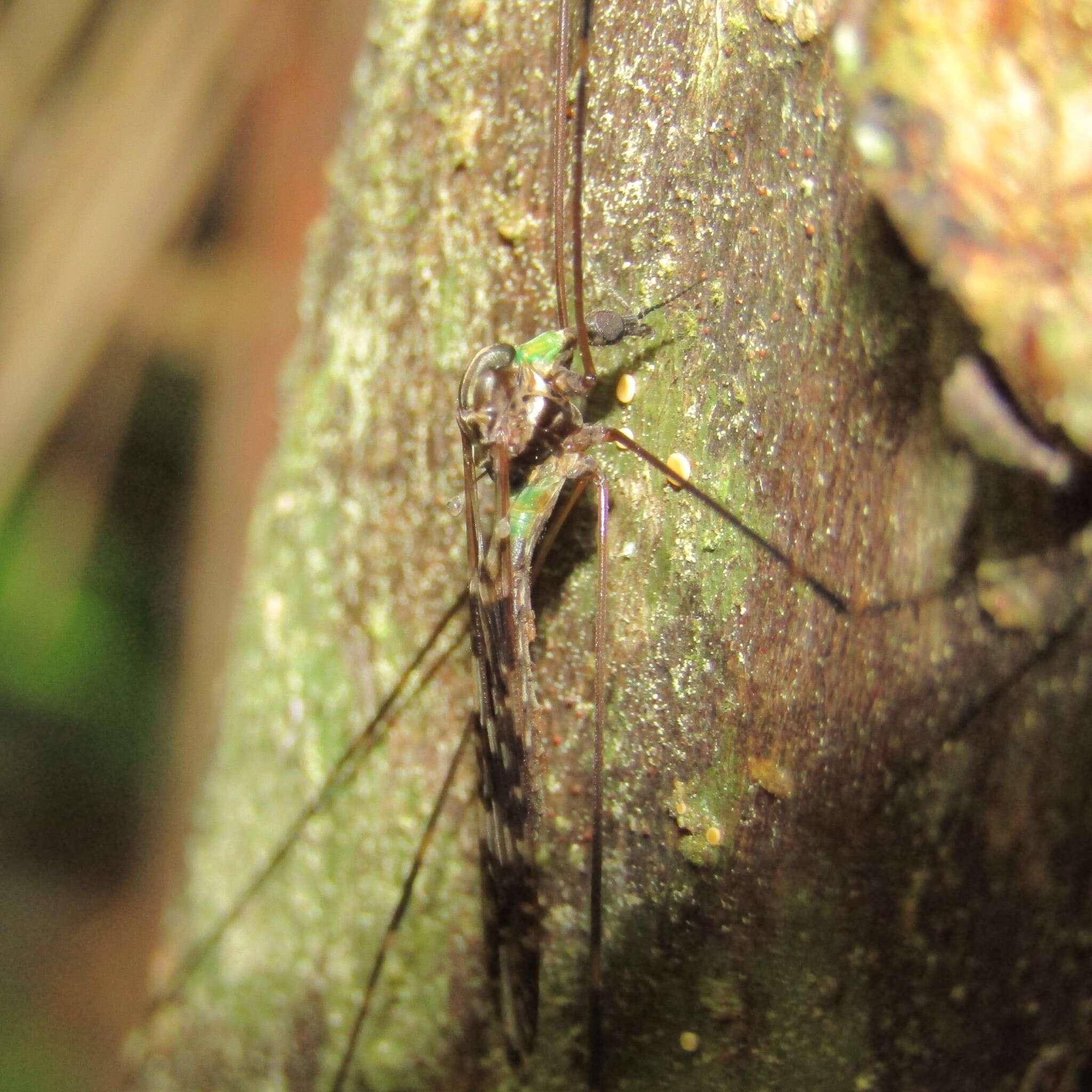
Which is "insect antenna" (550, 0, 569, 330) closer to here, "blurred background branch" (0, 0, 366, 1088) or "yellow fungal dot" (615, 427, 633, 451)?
"yellow fungal dot" (615, 427, 633, 451)

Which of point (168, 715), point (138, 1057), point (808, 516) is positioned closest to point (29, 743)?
point (168, 715)

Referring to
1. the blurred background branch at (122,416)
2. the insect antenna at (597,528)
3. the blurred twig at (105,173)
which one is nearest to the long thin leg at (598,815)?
the insect antenna at (597,528)

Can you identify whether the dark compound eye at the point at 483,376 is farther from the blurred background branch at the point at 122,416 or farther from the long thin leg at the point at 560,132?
the blurred background branch at the point at 122,416

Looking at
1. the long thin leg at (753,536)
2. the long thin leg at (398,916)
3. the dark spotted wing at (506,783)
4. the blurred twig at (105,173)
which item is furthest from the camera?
the blurred twig at (105,173)

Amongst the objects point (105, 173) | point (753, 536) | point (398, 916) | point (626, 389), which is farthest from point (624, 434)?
Result: point (105, 173)

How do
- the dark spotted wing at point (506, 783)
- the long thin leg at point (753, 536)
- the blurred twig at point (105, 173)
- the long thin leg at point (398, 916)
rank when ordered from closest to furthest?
the long thin leg at point (753, 536), the dark spotted wing at point (506, 783), the long thin leg at point (398, 916), the blurred twig at point (105, 173)

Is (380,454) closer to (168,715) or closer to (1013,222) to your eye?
(1013,222)
